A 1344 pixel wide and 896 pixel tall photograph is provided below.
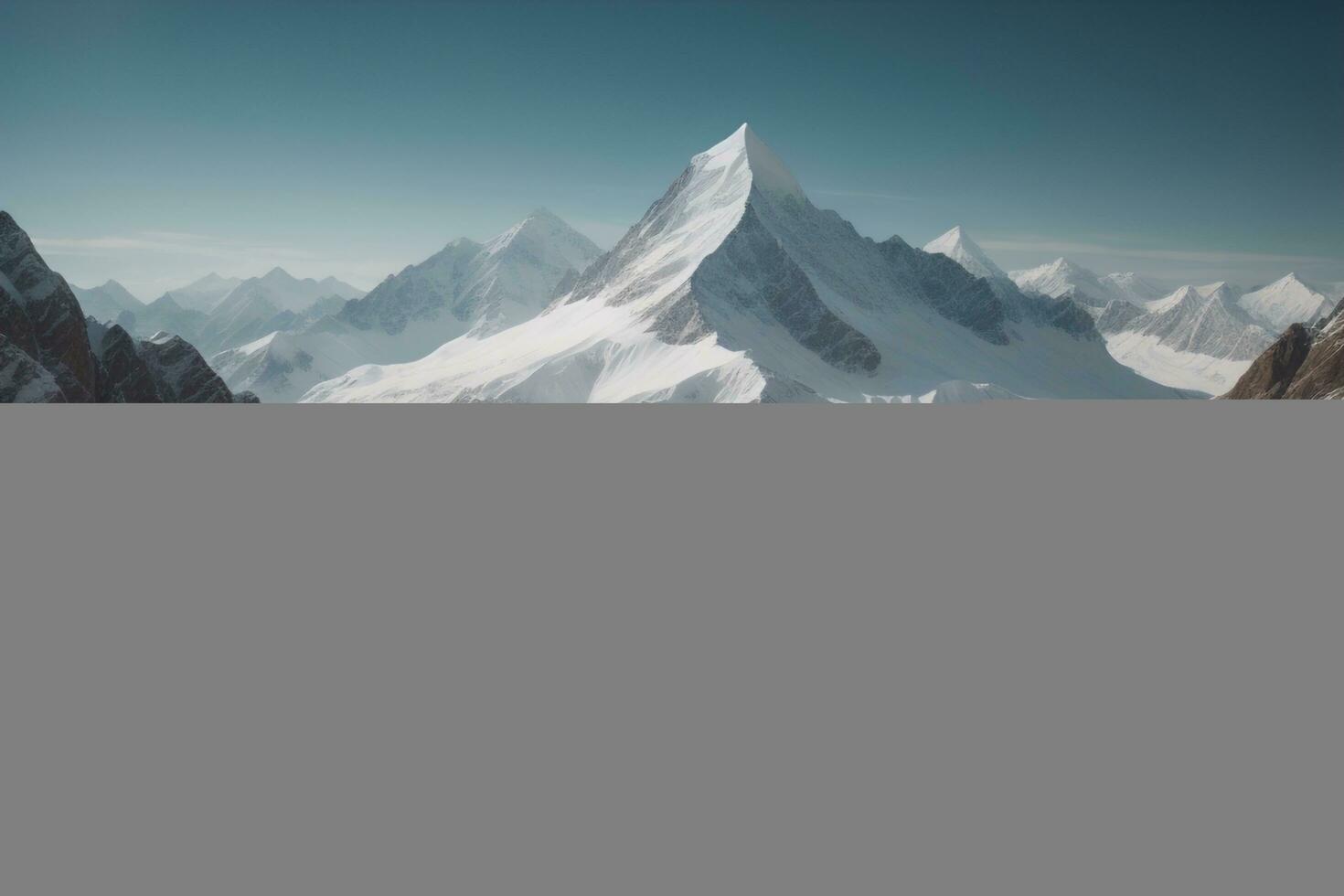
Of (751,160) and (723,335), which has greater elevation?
(751,160)

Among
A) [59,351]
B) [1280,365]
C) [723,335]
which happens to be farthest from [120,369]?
[723,335]

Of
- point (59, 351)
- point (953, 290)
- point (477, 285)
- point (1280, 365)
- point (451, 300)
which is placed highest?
point (477, 285)

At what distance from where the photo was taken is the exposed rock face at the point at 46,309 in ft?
48.9

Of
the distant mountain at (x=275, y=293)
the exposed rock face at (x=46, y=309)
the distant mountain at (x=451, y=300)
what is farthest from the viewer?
the distant mountain at (x=275, y=293)

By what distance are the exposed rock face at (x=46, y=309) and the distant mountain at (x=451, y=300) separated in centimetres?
12339

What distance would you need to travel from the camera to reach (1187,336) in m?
166

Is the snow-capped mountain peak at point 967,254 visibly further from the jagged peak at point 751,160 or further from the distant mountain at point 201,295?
the distant mountain at point 201,295

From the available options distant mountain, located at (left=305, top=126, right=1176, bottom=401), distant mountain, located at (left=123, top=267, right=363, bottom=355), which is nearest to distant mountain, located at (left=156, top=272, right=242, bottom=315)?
distant mountain, located at (left=123, top=267, right=363, bottom=355)

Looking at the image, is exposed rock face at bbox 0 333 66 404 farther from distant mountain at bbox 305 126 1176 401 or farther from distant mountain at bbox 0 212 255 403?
distant mountain at bbox 305 126 1176 401

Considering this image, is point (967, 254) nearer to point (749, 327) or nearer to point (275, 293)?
point (749, 327)

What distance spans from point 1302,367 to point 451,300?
181985mm

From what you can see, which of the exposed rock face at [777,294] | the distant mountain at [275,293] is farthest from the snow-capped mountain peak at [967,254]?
the distant mountain at [275,293]

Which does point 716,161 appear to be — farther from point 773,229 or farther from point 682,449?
point 682,449

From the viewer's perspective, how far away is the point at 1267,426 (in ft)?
31.7
